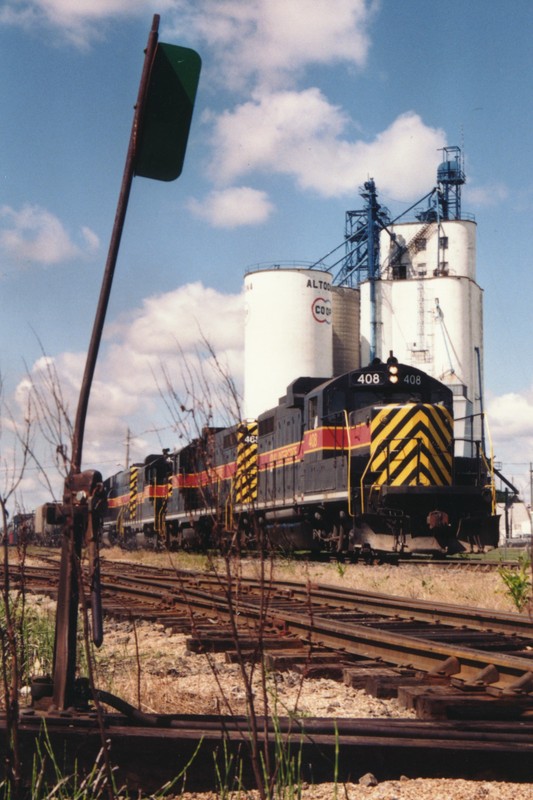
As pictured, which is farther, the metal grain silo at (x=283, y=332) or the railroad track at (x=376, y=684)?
the metal grain silo at (x=283, y=332)

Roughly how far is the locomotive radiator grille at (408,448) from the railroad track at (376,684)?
5.53 m

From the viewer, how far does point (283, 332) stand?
45.7m

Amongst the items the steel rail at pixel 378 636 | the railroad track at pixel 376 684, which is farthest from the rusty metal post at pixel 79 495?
the steel rail at pixel 378 636

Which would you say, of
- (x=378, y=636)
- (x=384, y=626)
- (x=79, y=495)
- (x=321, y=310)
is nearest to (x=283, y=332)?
(x=321, y=310)

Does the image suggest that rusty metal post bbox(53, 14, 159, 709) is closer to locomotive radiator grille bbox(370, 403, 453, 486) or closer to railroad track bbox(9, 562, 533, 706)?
railroad track bbox(9, 562, 533, 706)

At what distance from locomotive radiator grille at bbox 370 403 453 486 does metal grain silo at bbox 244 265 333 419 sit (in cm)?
2884

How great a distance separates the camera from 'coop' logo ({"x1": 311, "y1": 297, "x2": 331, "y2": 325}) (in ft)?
152

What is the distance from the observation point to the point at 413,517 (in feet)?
49.6

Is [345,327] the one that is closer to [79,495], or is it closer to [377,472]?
[377,472]

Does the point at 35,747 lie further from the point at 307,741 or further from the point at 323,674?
the point at 323,674

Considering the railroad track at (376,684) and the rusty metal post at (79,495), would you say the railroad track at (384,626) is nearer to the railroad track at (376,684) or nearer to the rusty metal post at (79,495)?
the railroad track at (376,684)

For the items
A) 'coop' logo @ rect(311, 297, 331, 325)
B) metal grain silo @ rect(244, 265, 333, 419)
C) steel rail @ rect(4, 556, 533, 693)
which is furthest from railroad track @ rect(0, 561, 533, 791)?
'coop' logo @ rect(311, 297, 331, 325)

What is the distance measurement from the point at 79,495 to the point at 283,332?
140 feet

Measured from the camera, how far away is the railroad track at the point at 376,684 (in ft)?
10.3
